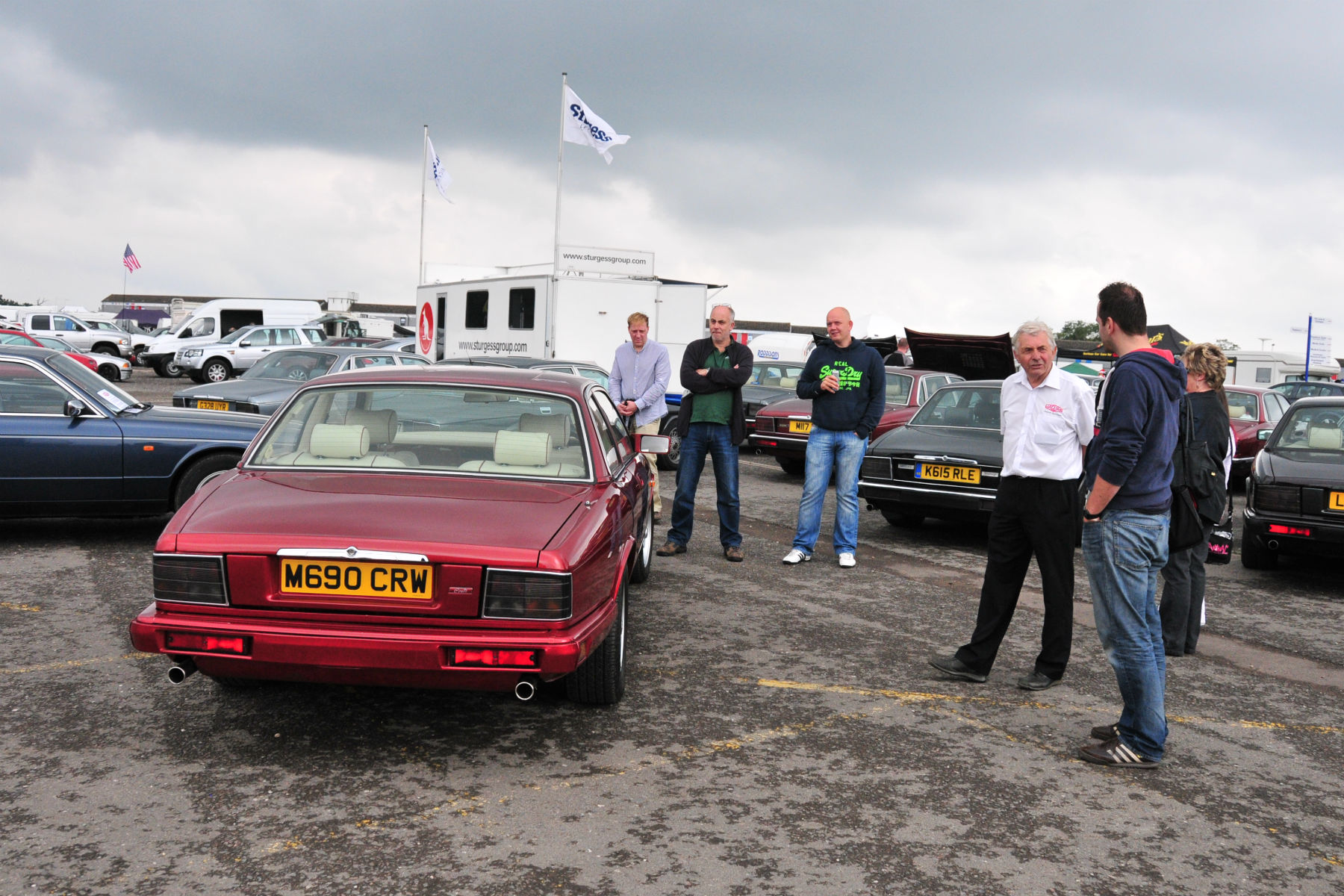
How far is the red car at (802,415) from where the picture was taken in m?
12.8

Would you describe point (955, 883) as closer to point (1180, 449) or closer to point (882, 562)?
point (1180, 449)

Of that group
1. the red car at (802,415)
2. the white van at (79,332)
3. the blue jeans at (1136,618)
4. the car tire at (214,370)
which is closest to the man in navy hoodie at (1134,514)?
the blue jeans at (1136,618)

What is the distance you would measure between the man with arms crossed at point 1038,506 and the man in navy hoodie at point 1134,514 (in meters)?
0.75

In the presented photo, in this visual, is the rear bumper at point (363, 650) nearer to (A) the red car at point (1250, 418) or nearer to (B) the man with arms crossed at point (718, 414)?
(B) the man with arms crossed at point (718, 414)

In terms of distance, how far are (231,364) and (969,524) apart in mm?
23399

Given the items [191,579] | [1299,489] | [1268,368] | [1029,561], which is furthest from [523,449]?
[1268,368]

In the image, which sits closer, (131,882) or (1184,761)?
(131,882)

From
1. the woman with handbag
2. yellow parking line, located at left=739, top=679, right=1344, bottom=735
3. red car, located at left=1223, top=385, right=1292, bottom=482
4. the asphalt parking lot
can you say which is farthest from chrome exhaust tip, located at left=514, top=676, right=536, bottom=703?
red car, located at left=1223, top=385, right=1292, bottom=482

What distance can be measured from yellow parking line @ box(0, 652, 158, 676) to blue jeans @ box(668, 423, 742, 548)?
3.72m

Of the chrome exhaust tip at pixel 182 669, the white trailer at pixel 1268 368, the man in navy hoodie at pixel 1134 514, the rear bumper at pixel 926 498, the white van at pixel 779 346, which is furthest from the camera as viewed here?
Result: the white trailer at pixel 1268 368

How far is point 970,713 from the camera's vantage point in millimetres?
4633

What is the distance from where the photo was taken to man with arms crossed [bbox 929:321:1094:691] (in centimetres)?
486

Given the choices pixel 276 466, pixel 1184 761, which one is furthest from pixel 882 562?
pixel 276 466

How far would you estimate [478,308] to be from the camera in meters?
18.6
